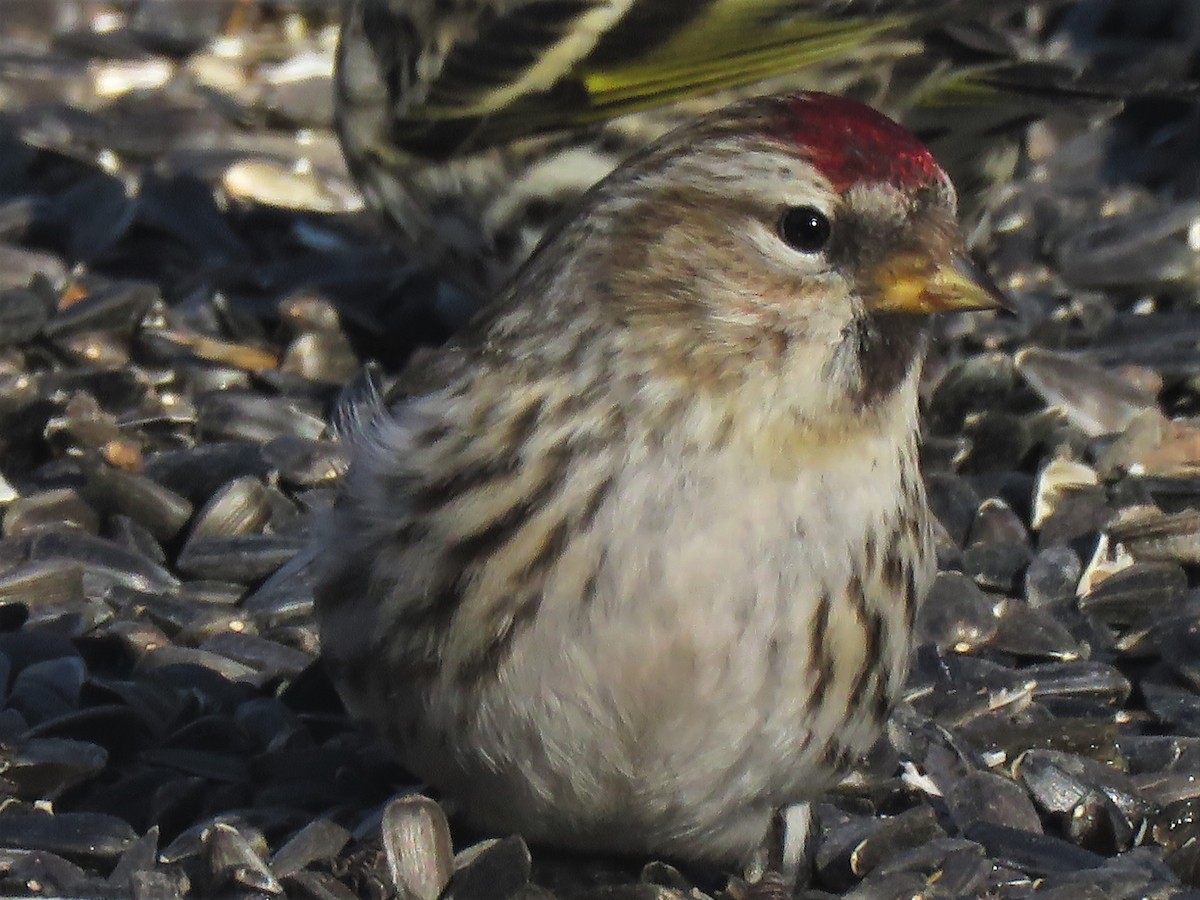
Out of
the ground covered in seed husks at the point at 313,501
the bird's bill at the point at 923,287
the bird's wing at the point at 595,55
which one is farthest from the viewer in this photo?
the bird's wing at the point at 595,55

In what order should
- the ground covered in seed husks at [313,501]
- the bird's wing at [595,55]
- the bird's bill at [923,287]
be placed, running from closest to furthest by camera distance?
the bird's bill at [923,287] < the ground covered in seed husks at [313,501] < the bird's wing at [595,55]

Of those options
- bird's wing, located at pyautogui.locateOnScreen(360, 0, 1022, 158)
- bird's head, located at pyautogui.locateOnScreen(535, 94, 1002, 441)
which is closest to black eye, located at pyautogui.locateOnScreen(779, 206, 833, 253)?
bird's head, located at pyautogui.locateOnScreen(535, 94, 1002, 441)

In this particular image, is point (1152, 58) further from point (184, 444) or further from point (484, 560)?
point (484, 560)

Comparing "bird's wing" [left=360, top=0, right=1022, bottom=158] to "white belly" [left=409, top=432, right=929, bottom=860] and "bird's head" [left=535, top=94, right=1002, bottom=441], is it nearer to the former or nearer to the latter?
"bird's head" [left=535, top=94, right=1002, bottom=441]

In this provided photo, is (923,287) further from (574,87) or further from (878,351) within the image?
(574,87)

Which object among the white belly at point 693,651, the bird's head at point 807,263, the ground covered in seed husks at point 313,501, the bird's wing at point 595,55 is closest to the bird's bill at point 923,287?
the bird's head at point 807,263

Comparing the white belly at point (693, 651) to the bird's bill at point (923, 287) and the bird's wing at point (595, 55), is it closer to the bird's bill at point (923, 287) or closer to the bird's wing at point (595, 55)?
the bird's bill at point (923, 287)

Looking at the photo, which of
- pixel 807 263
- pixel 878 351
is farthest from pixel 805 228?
pixel 878 351
